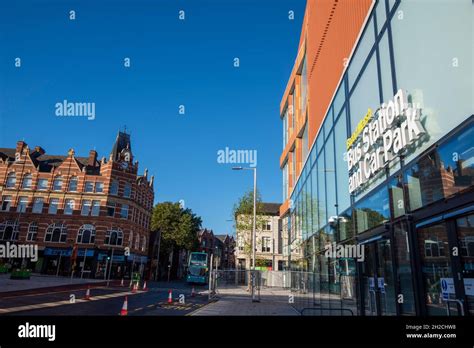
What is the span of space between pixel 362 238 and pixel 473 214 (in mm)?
4161

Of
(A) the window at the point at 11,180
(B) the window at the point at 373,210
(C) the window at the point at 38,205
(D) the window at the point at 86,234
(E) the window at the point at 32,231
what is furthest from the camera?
→ (A) the window at the point at 11,180

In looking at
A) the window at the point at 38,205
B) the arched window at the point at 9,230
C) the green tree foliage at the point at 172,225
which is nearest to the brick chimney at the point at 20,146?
the window at the point at 38,205

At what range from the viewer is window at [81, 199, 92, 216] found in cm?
4306

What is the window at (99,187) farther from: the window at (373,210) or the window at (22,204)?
the window at (373,210)

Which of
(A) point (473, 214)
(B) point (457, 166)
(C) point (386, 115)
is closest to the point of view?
(A) point (473, 214)

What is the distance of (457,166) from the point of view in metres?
4.43

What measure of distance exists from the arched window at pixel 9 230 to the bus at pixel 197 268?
23989 millimetres

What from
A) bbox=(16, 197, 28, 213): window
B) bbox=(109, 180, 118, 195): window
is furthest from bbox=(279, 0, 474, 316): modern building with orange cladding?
bbox=(16, 197, 28, 213): window

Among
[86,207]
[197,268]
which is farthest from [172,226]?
[197,268]

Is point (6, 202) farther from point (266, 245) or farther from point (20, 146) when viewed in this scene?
point (266, 245)

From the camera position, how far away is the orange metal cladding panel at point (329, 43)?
376 inches

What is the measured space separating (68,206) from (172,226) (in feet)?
65.4
